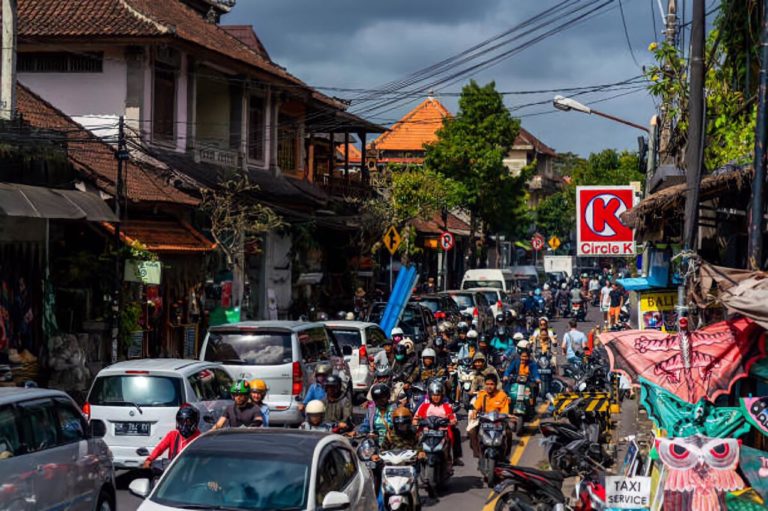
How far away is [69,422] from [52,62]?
63.5ft

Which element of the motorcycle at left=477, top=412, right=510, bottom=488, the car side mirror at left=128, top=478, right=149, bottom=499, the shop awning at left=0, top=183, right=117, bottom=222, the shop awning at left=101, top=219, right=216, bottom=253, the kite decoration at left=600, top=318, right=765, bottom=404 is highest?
the shop awning at left=0, top=183, right=117, bottom=222

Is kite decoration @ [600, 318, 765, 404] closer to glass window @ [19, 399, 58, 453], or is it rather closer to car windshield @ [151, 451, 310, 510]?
car windshield @ [151, 451, 310, 510]

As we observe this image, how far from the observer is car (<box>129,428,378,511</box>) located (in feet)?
27.7

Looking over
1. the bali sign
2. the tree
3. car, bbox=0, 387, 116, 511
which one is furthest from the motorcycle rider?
the tree

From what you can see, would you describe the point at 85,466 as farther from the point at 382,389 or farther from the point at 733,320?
the point at 733,320

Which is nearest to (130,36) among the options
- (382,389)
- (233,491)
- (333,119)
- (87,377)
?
(87,377)

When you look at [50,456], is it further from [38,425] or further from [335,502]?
A: [335,502]

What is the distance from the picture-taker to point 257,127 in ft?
112

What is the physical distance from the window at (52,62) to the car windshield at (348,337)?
10.1 metres

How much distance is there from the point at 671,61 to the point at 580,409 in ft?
19.3

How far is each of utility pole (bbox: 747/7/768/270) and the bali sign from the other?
909 cm

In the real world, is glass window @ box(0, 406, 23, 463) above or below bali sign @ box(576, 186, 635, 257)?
below

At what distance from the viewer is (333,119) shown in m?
38.9

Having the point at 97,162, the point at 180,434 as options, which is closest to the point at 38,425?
the point at 180,434
